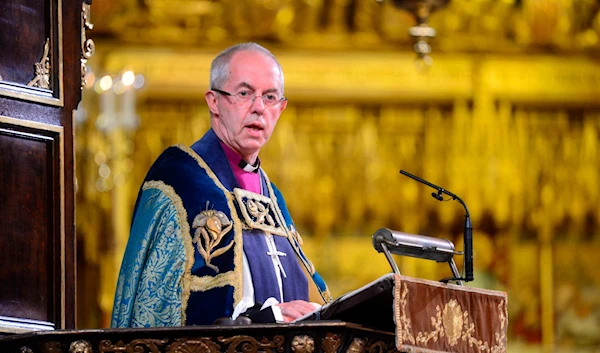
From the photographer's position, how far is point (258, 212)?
5582 millimetres

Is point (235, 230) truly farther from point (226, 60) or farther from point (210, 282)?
point (226, 60)

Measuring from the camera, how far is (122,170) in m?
12.7

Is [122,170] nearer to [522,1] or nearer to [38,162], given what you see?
[522,1]

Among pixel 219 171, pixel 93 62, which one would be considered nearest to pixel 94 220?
pixel 93 62

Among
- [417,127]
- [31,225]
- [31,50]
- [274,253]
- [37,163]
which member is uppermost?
[417,127]

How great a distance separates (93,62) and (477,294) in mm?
8632

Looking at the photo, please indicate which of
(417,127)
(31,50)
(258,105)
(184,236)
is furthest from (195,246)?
(417,127)

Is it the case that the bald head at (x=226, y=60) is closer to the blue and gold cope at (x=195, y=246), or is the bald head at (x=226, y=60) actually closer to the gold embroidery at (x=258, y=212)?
the blue and gold cope at (x=195, y=246)

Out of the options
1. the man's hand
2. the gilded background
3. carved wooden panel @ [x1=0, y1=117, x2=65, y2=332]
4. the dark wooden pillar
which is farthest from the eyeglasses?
the gilded background

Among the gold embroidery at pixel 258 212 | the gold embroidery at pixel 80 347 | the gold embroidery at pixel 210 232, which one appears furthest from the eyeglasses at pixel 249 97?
the gold embroidery at pixel 80 347

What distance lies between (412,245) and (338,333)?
383mm

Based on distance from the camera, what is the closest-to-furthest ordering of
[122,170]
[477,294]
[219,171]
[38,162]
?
[477,294] < [38,162] < [219,171] < [122,170]

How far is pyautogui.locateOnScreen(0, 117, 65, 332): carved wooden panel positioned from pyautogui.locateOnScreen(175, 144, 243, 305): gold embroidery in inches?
23.1

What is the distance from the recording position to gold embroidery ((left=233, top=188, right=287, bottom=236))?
5512mm
